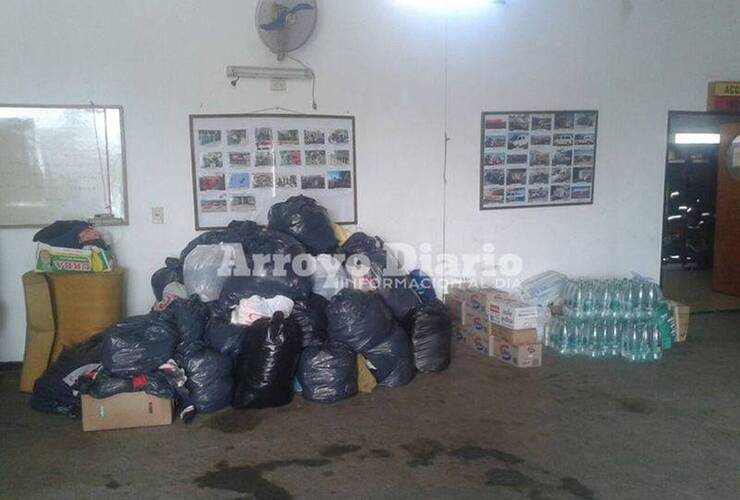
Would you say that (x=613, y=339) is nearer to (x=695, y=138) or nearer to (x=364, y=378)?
(x=364, y=378)

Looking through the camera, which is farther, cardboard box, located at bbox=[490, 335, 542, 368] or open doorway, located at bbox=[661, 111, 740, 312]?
open doorway, located at bbox=[661, 111, 740, 312]

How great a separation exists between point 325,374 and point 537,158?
2.72m

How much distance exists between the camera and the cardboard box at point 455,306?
4.81m

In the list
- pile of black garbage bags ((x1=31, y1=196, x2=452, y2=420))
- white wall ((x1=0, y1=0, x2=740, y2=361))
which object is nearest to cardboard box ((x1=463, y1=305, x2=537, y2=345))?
pile of black garbage bags ((x1=31, y1=196, x2=452, y2=420))

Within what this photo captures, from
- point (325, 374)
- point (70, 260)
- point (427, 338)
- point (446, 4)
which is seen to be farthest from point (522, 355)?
point (70, 260)

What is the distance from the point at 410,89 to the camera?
4723 mm

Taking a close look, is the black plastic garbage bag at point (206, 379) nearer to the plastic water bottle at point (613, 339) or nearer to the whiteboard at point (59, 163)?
the whiteboard at point (59, 163)

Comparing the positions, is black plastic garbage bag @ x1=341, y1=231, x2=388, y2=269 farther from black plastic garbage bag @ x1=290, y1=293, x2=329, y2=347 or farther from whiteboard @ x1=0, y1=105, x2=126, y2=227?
whiteboard @ x1=0, y1=105, x2=126, y2=227

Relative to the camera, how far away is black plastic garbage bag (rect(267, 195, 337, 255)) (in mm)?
4152

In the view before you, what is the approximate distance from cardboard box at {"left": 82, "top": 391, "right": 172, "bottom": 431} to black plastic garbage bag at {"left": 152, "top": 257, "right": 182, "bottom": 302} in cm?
105

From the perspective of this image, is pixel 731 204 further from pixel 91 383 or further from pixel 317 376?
pixel 91 383

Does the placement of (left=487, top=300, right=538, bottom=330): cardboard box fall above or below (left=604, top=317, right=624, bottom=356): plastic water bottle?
above

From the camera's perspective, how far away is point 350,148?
15.1ft

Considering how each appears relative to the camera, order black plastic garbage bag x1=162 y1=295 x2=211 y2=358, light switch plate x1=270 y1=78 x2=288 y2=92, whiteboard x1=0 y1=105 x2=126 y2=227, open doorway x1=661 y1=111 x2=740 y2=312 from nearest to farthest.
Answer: black plastic garbage bag x1=162 y1=295 x2=211 y2=358 < whiteboard x1=0 y1=105 x2=126 y2=227 < light switch plate x1=270 y1=78 x2=288 y2=92 < open doorway x1=661 y1=111 x2=740 y2=312
